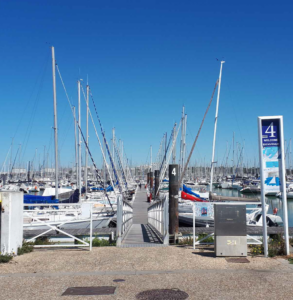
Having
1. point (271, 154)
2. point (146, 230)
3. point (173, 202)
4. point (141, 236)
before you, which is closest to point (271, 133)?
point (271, 154)

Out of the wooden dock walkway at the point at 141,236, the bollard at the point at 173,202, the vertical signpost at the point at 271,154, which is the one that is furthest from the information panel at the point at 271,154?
the bollard at the point at 173,202

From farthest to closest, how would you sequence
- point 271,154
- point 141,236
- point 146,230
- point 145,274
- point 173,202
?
point 146,230 → point 141,236 → point 173,202 → point 271,154 → point 145,274

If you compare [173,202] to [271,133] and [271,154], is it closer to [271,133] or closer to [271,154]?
[271,154]

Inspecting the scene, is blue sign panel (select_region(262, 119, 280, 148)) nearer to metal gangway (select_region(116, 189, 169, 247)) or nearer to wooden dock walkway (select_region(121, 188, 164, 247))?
metal gangway (select_region(116, 189, 169, 247))

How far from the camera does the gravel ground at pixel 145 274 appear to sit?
7.10m

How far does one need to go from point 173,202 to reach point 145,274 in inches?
249

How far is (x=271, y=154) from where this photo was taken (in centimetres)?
1077

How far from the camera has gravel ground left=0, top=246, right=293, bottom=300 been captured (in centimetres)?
710

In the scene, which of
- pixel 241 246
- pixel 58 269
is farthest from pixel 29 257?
pixel 241 246

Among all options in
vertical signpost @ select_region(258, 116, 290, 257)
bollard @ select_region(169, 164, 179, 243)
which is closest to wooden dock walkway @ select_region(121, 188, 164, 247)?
bollard @ select_region(169, 164, 179, 243)

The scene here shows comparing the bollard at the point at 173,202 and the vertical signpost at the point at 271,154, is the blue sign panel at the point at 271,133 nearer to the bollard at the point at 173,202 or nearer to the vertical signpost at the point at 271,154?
the vertical signpost at the point at 271,154

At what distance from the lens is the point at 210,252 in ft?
35.5

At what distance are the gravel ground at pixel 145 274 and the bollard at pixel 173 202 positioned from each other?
108 inches

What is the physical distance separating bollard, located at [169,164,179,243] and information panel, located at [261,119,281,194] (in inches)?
169
